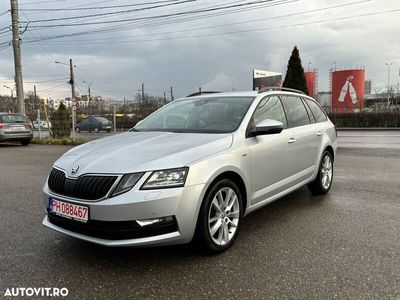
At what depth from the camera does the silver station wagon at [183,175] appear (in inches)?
126

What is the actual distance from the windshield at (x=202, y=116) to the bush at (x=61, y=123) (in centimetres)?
1485

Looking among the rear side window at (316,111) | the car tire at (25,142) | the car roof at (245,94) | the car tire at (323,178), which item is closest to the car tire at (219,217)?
the car roof at (245,94)

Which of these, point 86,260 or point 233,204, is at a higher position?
point 233,204

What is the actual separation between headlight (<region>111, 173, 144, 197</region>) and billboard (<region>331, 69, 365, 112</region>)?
47.6m

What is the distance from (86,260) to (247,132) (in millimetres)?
2107

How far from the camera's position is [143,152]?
354 cm

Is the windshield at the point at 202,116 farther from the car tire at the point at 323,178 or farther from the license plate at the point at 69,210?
the car tire at the point at 323,178

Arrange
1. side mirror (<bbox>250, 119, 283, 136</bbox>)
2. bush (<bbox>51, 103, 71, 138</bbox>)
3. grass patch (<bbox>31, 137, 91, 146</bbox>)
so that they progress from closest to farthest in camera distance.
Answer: side mirror (<bbox>250, 119, 283, 136</bbox>), grass patch (<bbox>31, 137, 91, 146</bbox>), bush (<bbox>51, 103, 71, 138</bbox>)

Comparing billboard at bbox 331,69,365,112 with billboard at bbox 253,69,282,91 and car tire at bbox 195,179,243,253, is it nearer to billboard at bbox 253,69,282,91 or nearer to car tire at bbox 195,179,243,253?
billboard at bbox 253,69,282,91

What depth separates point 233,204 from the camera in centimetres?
391

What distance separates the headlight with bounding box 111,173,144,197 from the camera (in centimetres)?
318

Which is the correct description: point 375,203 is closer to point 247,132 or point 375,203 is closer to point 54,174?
point 247,132

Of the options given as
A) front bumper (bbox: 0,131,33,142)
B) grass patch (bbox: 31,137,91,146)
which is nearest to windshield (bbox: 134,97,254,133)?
grass patch (bbox: 31,137,91,146)

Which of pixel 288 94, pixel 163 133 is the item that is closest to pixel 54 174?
pixel 163 133
